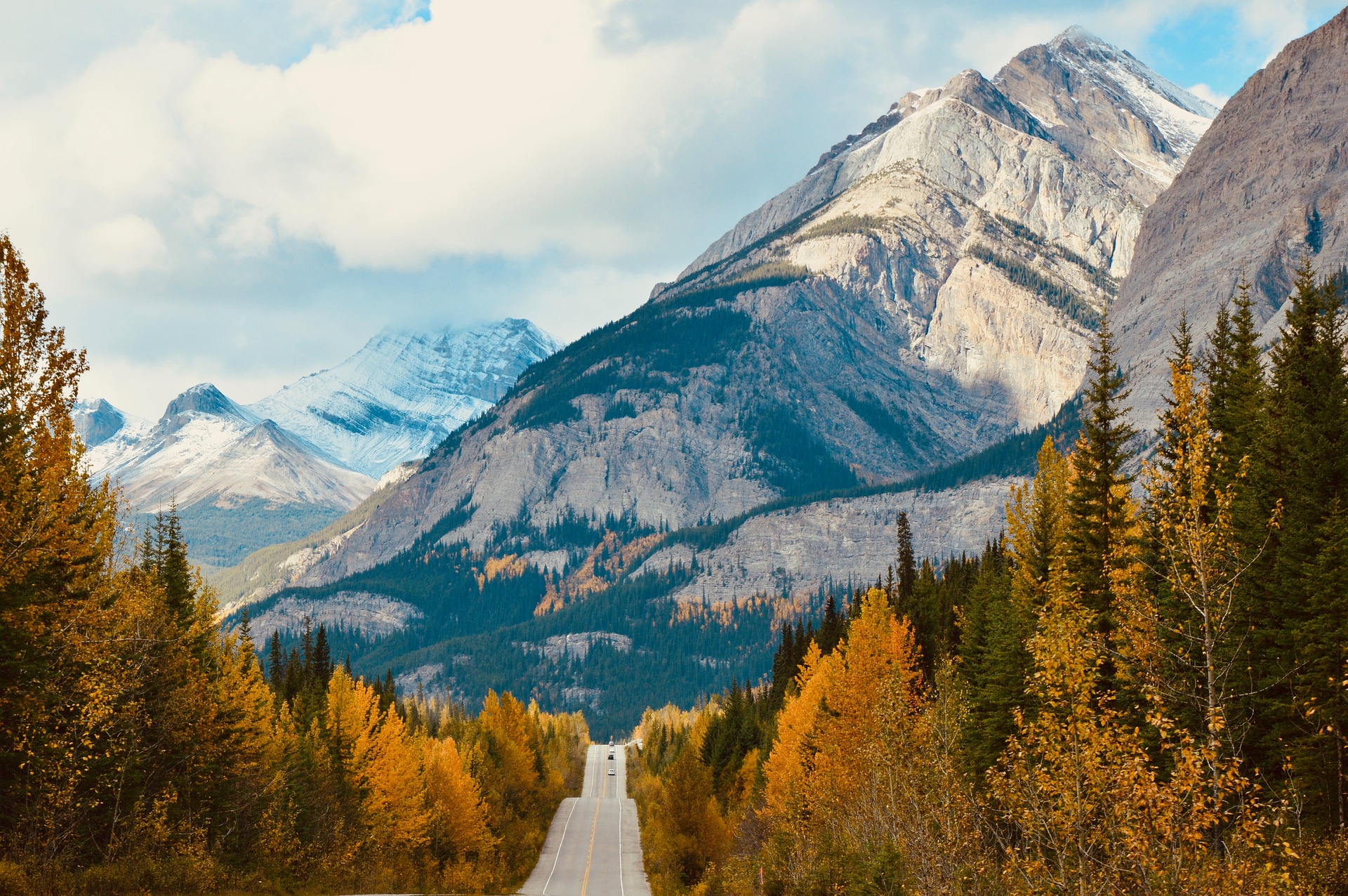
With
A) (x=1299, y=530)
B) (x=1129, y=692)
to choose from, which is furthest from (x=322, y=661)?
(x=1299, y=530)

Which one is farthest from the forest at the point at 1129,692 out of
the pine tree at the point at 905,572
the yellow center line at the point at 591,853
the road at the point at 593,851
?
the pine tree at the point at 905,572

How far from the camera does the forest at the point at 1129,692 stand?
2269cm

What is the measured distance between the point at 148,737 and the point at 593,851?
70.6m

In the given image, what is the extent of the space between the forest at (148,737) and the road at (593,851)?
7397 mm

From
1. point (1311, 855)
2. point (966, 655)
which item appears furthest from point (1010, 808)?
point (966, 655)

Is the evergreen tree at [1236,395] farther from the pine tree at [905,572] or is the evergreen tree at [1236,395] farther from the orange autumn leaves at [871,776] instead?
the pine tree at [905,572]

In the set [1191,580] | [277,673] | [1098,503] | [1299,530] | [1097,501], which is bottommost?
[277,673]

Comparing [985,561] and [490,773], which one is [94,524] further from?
[490,773]

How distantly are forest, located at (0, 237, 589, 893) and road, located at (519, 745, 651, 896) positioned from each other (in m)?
7.40

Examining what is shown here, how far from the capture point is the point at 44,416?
1325 inches

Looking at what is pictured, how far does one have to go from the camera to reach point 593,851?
110 meters

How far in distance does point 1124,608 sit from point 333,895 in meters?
43.7

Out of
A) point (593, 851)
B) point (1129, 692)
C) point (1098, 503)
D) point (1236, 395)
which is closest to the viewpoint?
point (1129, 692)

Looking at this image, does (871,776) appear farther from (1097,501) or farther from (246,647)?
(246,647)
